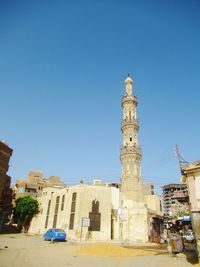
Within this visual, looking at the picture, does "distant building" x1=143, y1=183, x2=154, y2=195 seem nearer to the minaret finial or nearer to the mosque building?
the minaret finial

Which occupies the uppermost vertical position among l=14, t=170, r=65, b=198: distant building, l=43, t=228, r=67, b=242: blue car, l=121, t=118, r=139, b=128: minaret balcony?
l=121, t=118, r=139, b=128: minaret balcony

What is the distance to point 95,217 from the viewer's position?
98.7 ft

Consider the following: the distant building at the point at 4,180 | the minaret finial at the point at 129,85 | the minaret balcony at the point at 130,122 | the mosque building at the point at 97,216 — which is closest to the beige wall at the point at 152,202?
the minaret balcony at the point at 130,122

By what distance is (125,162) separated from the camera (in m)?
48.3

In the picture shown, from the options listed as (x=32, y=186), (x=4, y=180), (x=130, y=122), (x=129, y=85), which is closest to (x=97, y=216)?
(x=4, y=180)

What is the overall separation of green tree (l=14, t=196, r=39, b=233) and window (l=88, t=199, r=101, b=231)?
590 inches

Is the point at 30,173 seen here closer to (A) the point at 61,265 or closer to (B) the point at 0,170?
(B) the point at 0,170

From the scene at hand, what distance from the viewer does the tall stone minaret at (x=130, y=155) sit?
149ft

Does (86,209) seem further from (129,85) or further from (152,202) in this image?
(129,85)

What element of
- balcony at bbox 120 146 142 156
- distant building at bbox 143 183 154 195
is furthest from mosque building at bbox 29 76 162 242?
distant building at bbox 143 183 154 195

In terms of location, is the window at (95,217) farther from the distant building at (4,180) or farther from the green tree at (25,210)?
the green tree at (25,210)

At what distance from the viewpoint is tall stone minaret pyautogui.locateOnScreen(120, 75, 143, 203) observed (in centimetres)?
4538

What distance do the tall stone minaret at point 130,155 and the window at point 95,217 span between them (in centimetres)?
1233

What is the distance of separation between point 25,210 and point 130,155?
2323 cm
